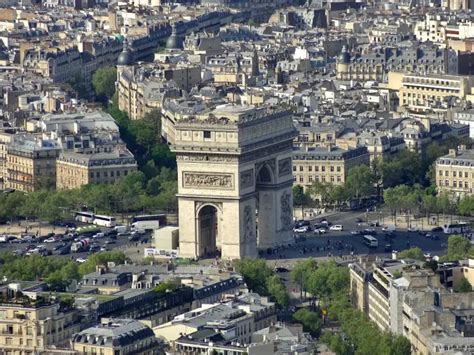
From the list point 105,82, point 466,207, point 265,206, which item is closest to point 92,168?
point 265,206

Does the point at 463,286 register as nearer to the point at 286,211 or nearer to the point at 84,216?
the point at 286,211

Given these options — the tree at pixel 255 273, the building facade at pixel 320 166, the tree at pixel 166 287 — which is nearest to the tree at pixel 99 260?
the tree at pixel 255 273

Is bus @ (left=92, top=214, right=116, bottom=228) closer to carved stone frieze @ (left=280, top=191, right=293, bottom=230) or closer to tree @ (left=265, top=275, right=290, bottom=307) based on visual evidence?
carved stone frieze @ (left=280, top=191, right=293, bottom=230)

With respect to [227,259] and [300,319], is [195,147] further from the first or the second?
[300,319]

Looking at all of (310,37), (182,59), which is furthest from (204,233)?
(310,37)

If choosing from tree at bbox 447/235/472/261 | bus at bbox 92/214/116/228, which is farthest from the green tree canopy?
bus at bbox 92/214/116/228

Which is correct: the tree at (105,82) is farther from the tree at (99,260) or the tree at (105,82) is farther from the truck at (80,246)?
the tree at (99,260)
